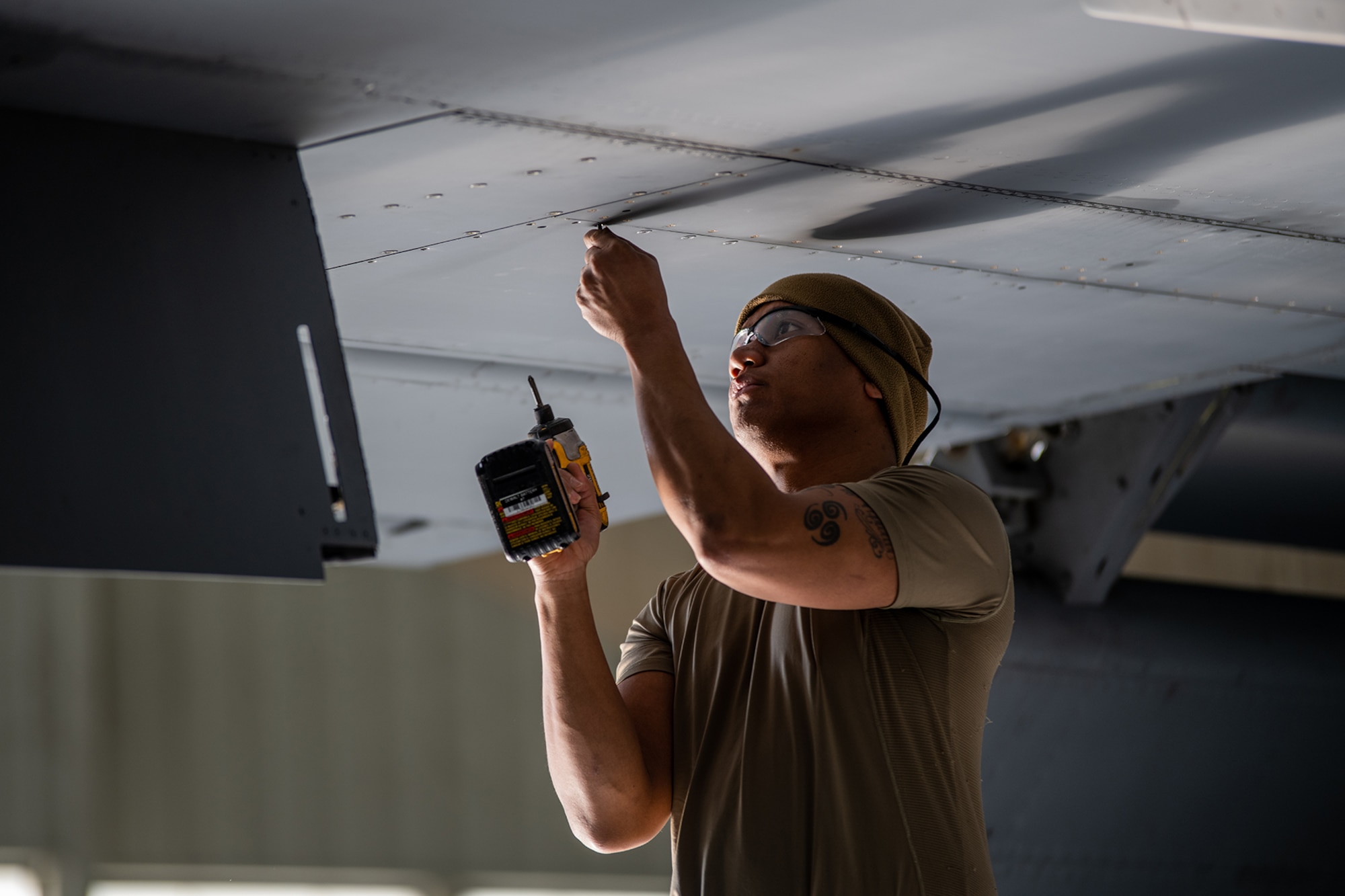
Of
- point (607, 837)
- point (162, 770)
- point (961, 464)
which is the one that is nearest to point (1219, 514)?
point (961, 464)

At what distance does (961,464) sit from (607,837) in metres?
3.29

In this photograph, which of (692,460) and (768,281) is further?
(768,281)

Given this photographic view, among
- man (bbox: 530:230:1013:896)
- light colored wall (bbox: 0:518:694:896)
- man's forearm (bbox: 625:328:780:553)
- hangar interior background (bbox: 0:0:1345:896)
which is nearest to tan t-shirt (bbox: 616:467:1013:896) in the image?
man (bbox: 530:230:1013:896)

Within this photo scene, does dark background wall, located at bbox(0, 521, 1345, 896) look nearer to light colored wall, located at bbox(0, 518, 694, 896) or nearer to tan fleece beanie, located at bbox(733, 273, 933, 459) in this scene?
light colored wall, located at bbox(0, 518, 694, 896)

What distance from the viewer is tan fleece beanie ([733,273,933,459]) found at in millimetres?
2479

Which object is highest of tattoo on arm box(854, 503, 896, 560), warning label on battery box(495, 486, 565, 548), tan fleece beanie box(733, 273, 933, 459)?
tan fleece beanie box(733, 273, 933, 459)

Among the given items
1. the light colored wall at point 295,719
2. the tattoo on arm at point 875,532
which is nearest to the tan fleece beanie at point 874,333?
the tattoo on arm at point 875,532

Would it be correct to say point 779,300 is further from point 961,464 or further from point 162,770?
point 162,770

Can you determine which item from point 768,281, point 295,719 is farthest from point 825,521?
point 295,719

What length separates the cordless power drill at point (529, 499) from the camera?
2.26 metres

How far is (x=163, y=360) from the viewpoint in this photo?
6.99ft

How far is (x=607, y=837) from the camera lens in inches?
93.8

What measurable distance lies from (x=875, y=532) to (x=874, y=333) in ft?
1.87

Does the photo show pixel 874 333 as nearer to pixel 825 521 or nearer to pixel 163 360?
pixel 825 521
